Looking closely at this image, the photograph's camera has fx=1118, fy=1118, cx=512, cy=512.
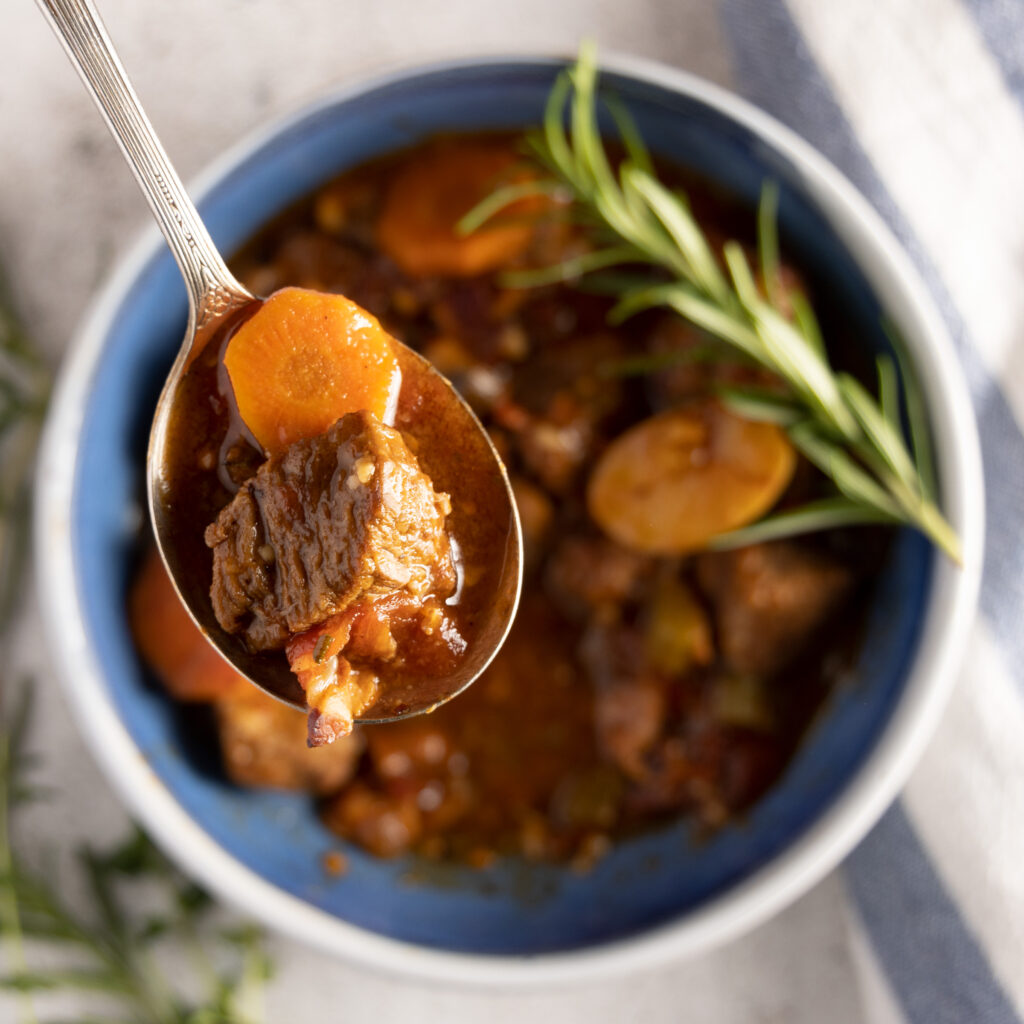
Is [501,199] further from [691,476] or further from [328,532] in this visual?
[328,532]

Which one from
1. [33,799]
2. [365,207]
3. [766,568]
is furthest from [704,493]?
[33,799]

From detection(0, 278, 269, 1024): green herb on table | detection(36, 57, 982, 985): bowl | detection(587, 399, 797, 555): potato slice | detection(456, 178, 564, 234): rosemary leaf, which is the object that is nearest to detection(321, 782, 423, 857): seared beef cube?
detection(36, 57, 982, 985): bowl

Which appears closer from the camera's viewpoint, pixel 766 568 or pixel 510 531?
pixel 510 531

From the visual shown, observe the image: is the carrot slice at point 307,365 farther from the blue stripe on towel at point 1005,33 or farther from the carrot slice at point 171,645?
the blue stripe on towel at point 1005,33

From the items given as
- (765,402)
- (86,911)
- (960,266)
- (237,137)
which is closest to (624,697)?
(765,402)

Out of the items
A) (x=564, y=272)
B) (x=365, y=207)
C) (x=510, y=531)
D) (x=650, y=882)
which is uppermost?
(x=365, y=207)

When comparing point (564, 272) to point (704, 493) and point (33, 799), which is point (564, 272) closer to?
point (704, 493)

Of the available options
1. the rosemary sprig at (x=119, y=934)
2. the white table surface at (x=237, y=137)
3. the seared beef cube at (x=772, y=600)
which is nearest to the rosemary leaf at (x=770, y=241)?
the white table surface at (x=237, y=137)
